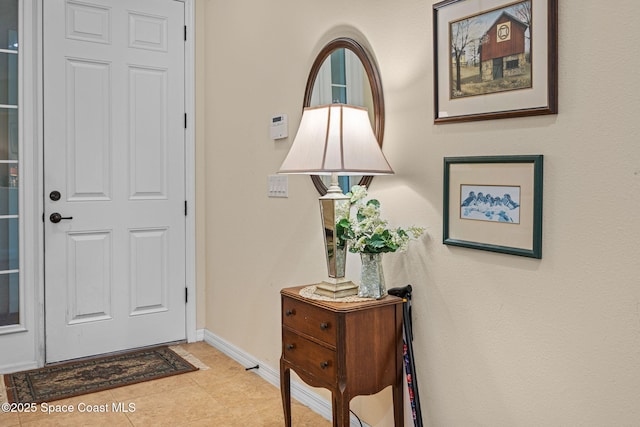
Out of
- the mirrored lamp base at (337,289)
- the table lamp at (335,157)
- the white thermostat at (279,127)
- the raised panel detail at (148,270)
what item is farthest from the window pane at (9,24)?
the mirrored lamp base at (337,289)

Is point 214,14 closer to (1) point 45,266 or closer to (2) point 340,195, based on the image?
(1) point 45,266

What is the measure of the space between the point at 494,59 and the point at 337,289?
3.14 ft

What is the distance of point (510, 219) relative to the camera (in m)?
1.68

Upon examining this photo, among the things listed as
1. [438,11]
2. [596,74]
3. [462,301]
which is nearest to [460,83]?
[438,11]

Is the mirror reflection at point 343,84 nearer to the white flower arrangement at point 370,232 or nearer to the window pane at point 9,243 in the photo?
the white flower arrangement at point 370,232

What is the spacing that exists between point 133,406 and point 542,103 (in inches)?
89.4

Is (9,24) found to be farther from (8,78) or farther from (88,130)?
(88,130)

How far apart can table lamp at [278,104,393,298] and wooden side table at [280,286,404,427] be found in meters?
0.13

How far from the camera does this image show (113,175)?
3.40 metres

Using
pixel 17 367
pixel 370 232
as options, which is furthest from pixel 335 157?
pixel 17 367

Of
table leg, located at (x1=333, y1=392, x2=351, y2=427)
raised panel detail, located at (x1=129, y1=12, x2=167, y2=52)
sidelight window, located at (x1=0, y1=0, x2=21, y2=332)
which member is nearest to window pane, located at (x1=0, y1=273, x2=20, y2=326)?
sidelight window, located at (x1=0, y1=0, x2=21, y2=332)

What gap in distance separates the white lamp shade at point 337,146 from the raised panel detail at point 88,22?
1975 mm

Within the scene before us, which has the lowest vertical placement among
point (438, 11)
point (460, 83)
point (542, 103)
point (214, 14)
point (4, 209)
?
point (4, 209)

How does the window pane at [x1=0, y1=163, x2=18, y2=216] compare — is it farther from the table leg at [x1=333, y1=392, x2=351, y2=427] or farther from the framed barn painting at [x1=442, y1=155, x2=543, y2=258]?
the framed barn painting at [x1=442, y1=155, x2=543, y2=258]
